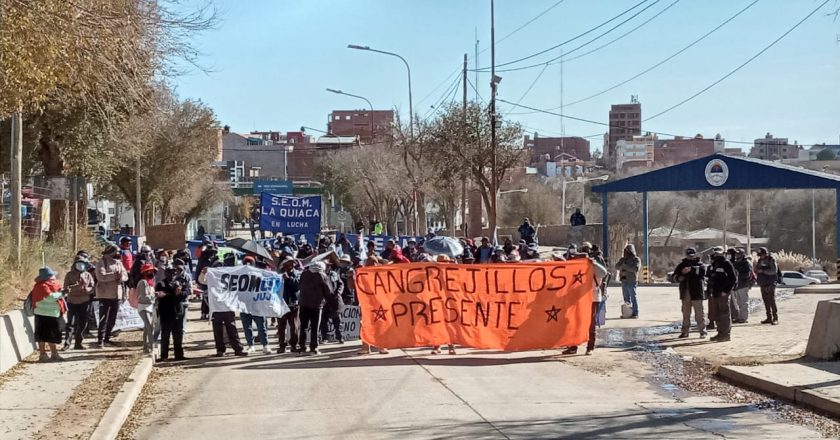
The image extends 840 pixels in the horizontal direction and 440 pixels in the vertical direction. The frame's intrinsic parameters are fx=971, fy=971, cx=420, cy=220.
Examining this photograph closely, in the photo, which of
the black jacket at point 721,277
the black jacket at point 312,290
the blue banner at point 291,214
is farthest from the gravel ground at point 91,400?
the blue banner at point 291,214

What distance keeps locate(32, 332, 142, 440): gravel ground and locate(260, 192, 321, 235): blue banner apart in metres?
14.9

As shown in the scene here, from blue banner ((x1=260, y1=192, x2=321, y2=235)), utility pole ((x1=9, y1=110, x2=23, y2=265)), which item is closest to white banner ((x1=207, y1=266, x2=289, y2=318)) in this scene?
utility pole ((x1=9, y1=110, x2=23, y2=265))

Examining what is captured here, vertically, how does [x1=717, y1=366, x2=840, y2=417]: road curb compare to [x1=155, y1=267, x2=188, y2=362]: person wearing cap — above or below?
below

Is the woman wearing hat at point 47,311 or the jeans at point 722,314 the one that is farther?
the jeans at point 722,314

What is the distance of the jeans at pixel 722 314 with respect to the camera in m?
17.7

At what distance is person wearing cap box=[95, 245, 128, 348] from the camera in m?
17.2

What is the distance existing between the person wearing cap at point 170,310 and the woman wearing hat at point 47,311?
158cm

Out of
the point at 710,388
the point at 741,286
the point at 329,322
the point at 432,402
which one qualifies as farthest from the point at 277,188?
the point at 432,402

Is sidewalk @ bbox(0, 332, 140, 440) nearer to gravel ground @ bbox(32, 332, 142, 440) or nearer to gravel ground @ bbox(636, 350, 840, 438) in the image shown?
gravel ground @ bbox(32, 332, 142, 440)

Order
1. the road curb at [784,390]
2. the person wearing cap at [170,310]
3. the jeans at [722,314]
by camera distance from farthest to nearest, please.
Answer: the jeans at [722,314] < the person wearing cap at [170,310] < the road curb at [784,390]

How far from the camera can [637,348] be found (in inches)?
687

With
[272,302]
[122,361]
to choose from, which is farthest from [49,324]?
[272,302]

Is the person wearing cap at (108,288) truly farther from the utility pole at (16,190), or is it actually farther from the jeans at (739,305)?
the jeans at (739,305)

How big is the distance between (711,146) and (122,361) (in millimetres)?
190841
